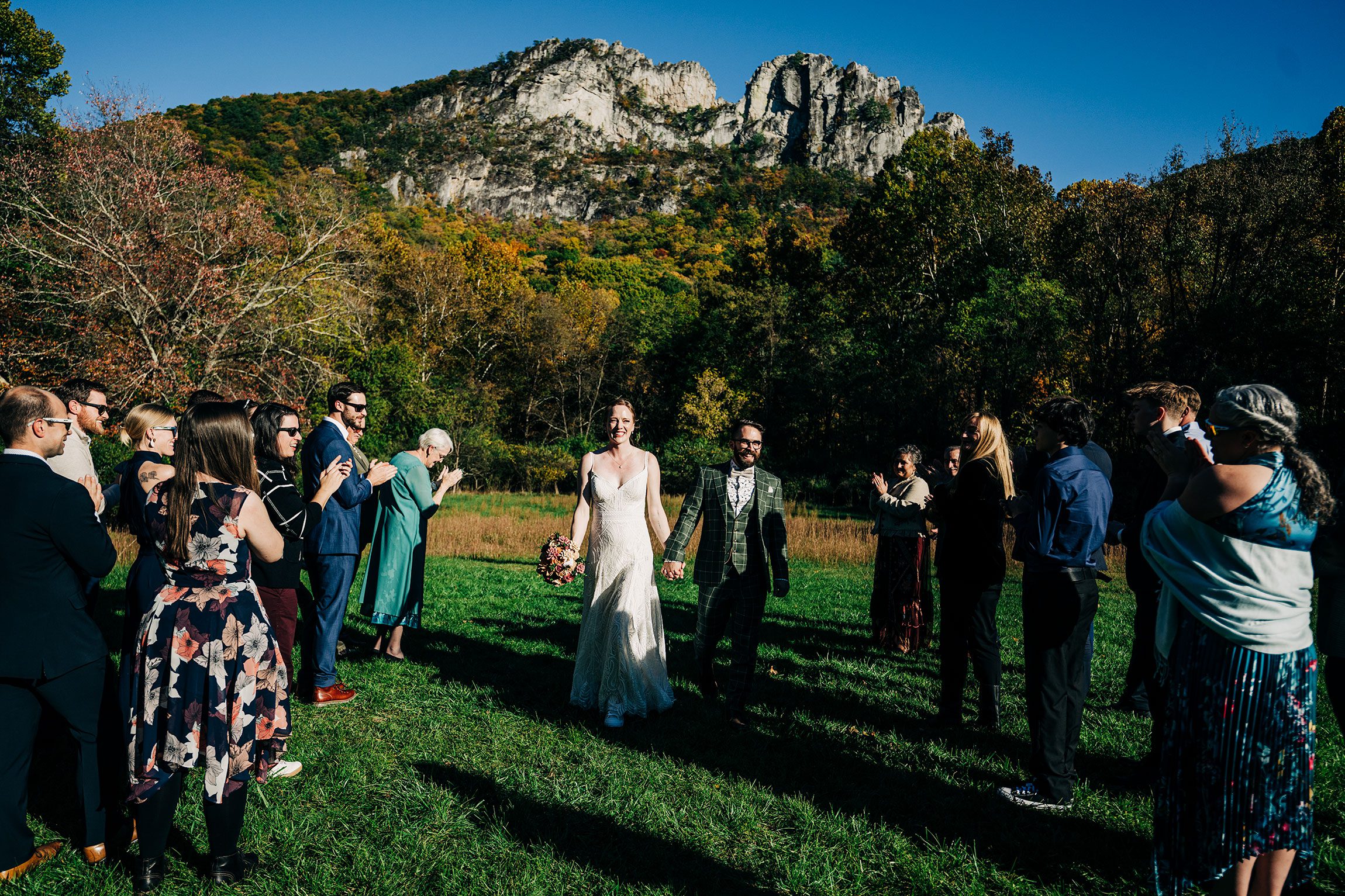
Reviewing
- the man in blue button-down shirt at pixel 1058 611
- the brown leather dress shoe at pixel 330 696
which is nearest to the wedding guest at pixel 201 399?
the brown leather dress shoe at pixel 330 696

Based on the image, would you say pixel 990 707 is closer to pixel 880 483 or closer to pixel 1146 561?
→ pixel 1146 561

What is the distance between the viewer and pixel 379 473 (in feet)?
17.7

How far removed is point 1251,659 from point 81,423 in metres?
6.71

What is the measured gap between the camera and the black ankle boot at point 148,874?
319 centimetres

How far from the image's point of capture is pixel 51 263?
18906 mm

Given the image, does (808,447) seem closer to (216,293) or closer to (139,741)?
(216,293)

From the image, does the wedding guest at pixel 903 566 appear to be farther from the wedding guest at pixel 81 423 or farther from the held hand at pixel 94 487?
the wedding guest at pixel 81 423

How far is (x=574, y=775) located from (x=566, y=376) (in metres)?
41.3

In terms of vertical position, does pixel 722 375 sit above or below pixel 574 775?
above

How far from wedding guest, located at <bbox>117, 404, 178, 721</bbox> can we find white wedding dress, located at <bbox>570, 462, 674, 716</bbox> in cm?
264

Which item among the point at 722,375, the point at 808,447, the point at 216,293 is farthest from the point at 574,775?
the point at 722,375

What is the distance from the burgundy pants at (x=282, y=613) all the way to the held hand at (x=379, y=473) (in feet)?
2.99

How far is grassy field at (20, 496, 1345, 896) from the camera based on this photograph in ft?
11.5

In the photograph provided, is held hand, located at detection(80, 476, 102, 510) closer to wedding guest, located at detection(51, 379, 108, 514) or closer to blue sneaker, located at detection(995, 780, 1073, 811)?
wedding guest, located at detection(51, 379, 108, 514)
